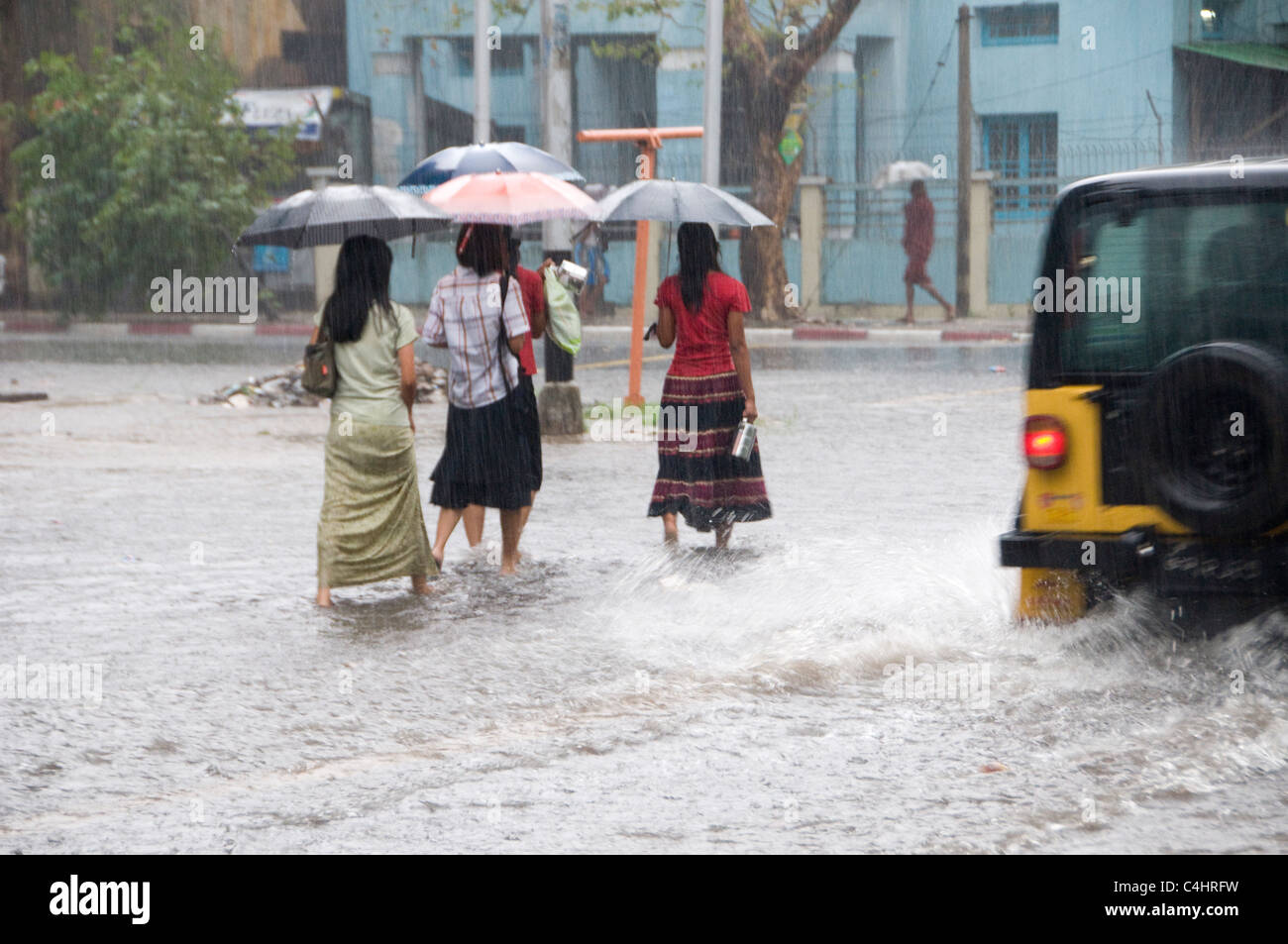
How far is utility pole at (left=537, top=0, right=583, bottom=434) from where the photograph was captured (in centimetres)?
A: 1293

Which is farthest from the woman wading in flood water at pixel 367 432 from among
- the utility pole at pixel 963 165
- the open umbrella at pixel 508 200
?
the utility pole at pixel 963 165

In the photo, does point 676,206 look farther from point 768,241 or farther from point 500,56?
point 500,56

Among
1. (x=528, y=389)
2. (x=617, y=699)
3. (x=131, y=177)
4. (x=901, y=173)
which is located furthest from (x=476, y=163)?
(x=901, y=173)

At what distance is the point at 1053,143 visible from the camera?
30.8 meters

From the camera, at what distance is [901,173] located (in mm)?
28906

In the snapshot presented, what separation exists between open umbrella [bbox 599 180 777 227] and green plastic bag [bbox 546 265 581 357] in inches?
17.2

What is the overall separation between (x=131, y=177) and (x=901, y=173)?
12453 millimetres

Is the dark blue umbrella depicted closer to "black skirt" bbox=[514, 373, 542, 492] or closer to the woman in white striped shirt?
the woman in white striped shirt

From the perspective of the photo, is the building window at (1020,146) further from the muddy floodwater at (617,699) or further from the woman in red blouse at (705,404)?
the woman in red blouse at (705,404)

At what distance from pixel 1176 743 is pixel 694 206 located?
14.9ft

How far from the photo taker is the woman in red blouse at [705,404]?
856cm

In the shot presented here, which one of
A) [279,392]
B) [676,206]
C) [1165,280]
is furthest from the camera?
[279,392]

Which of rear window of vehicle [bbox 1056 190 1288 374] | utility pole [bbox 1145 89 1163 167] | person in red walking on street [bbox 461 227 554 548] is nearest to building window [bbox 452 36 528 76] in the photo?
utility pole [bbox 1145 89 1163 167]

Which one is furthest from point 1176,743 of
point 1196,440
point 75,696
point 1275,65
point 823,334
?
point 1275,65
